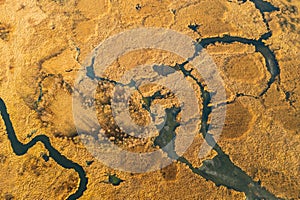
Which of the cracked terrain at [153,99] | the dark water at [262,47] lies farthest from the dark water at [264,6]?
the dark water at [262,47]

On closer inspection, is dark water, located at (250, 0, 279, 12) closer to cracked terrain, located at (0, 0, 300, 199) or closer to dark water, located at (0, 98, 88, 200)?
cracked terrain, located at (0, 0, 300, 199)

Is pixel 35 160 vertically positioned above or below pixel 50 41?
below

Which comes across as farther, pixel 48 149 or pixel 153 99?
pixel 153 99

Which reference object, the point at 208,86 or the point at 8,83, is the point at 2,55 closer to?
the point at 8,83

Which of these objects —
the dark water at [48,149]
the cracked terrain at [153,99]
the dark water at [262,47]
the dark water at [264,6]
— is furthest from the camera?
the dark water at [264,6]

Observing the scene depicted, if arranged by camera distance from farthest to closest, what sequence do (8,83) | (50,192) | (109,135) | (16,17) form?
(16,17) < (8,83) < (109,135) < (50,192)

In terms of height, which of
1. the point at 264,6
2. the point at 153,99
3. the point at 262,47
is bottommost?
the point at 262,47

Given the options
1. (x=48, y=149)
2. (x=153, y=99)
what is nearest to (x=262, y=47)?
(x=153, y=99)

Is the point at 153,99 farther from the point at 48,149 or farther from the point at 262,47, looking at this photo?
the point at 262,47

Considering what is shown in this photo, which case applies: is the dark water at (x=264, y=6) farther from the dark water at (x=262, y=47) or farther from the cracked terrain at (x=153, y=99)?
the dark water at (x=262, y=47)

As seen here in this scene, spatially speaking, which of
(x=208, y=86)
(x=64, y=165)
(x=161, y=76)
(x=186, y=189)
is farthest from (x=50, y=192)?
(x=208, y=86)

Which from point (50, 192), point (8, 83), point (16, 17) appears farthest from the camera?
point (16, 17)
